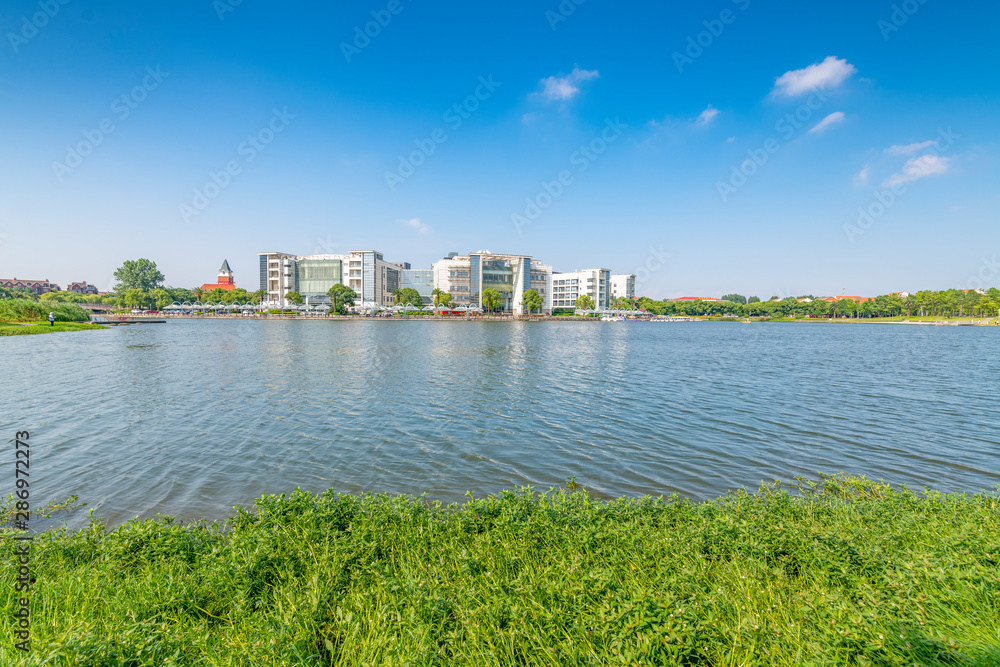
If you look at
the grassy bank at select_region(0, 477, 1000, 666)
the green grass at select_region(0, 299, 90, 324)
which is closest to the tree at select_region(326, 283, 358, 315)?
the green grass at select_region(0, 299, 90, 324)

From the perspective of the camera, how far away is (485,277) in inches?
6713

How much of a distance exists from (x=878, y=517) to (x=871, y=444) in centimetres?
898

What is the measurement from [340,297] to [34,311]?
280 ft

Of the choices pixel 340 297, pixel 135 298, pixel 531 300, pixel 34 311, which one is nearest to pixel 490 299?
pixel 531 300

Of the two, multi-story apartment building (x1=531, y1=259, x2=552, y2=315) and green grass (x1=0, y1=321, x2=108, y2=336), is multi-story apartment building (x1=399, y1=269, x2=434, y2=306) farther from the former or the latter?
green grass (x1=0, y1=321, x2=108, y2=336)

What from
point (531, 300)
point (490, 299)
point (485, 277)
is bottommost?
point (531, 300)

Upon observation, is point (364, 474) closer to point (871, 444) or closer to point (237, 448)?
point (237, 448)

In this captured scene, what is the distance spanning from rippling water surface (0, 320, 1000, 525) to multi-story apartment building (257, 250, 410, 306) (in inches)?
5403

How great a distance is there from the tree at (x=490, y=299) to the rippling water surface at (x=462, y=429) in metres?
128

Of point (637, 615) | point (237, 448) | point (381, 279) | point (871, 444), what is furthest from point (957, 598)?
point (381, 279)

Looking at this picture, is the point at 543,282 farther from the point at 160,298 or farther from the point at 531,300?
the point at 160,298

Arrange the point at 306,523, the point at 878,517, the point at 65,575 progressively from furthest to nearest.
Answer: the point at 878,517 < the point at 306,523 < the point at 65,575

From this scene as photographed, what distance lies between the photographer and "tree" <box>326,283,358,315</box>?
14675 cm

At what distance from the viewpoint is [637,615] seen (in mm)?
3885
